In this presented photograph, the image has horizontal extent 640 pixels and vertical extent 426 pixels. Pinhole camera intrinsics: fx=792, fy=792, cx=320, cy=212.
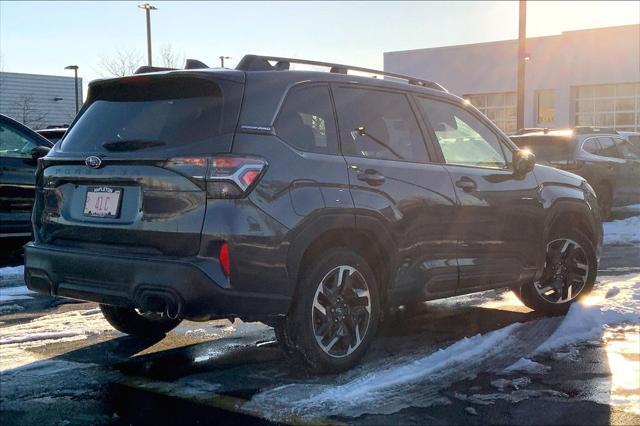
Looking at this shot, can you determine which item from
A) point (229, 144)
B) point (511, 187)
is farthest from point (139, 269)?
point (511, 187)

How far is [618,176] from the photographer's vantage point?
48.3 feet

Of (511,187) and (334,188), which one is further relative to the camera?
(511,187)

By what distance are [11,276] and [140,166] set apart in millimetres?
4874

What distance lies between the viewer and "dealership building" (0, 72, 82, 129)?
4716 cm

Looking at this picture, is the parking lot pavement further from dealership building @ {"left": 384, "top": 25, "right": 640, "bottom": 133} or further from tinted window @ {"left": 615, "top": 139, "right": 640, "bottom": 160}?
dealership building @ {"left": 384, "top": 25, "right": 640, "bottom": 133}

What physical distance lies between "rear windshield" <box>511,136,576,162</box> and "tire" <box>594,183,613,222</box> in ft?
4.23

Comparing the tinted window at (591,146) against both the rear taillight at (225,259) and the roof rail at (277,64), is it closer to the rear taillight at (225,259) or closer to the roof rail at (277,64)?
the roof rail at (277,64)

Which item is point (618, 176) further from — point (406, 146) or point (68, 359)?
point (68, 359)

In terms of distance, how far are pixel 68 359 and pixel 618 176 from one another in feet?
39.7

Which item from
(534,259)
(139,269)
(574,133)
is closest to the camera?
(139,269)

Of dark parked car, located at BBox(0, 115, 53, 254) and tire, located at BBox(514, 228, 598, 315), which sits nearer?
tire, located at BBox(514, 228, 598, 315)

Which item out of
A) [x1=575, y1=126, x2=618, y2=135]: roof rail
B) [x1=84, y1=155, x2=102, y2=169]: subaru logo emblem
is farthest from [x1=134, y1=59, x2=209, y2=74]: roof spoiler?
[x1=575, y1=126, x2=618, y2=135]: roof rail

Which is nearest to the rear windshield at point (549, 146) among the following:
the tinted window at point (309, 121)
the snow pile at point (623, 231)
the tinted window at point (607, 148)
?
the tinted window at point (607, 148)

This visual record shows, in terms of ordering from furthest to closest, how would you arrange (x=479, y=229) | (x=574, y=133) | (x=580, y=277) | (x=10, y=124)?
(x=574, y=133)
(x=10, y=124)
(x=580, y=277)
(x=479, y=229)
